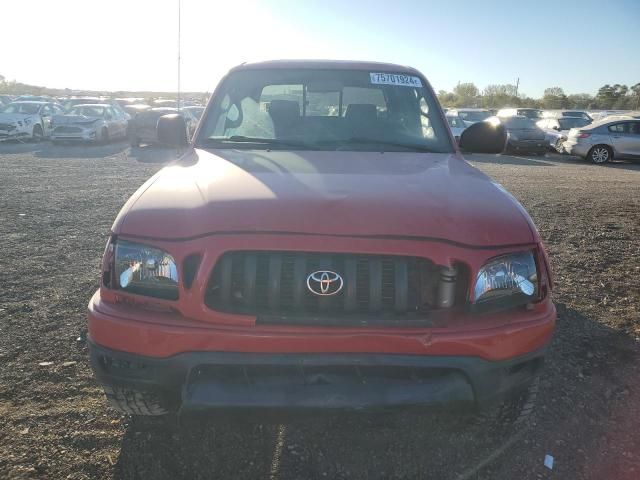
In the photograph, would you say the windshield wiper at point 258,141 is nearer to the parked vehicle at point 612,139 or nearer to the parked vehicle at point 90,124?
the parked vehicle at point 612,139

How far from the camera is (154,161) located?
14555 millimetres

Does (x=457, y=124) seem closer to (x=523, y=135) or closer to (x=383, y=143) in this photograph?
Answer: (x=523, y=135)

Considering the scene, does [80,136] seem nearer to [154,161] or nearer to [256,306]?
[154,161]

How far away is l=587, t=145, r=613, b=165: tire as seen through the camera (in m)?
17.1

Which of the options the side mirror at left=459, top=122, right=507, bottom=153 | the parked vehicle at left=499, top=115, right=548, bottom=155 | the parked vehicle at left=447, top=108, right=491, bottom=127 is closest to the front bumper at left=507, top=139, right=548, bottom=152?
the parked vehicle at left=499, top=115, right=548, bottom=155

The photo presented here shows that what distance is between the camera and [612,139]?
16.9m

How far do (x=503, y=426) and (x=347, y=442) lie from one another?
789mm

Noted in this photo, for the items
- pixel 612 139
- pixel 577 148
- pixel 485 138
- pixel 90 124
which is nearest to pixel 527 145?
pixel 577 148

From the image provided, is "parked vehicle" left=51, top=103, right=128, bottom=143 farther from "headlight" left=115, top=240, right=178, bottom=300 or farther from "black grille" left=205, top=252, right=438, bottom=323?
"black grille" left=205, top=252, right=438, bottom=323

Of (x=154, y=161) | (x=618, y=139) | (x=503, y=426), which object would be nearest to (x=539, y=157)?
(x=618, y=139)

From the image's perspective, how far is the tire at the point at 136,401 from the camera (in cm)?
214

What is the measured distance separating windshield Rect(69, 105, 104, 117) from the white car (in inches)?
53.9

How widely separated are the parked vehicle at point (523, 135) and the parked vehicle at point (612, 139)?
175 centimetres

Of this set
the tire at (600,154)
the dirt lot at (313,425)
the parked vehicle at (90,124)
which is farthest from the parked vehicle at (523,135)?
the parked vehicle at (90,124)
